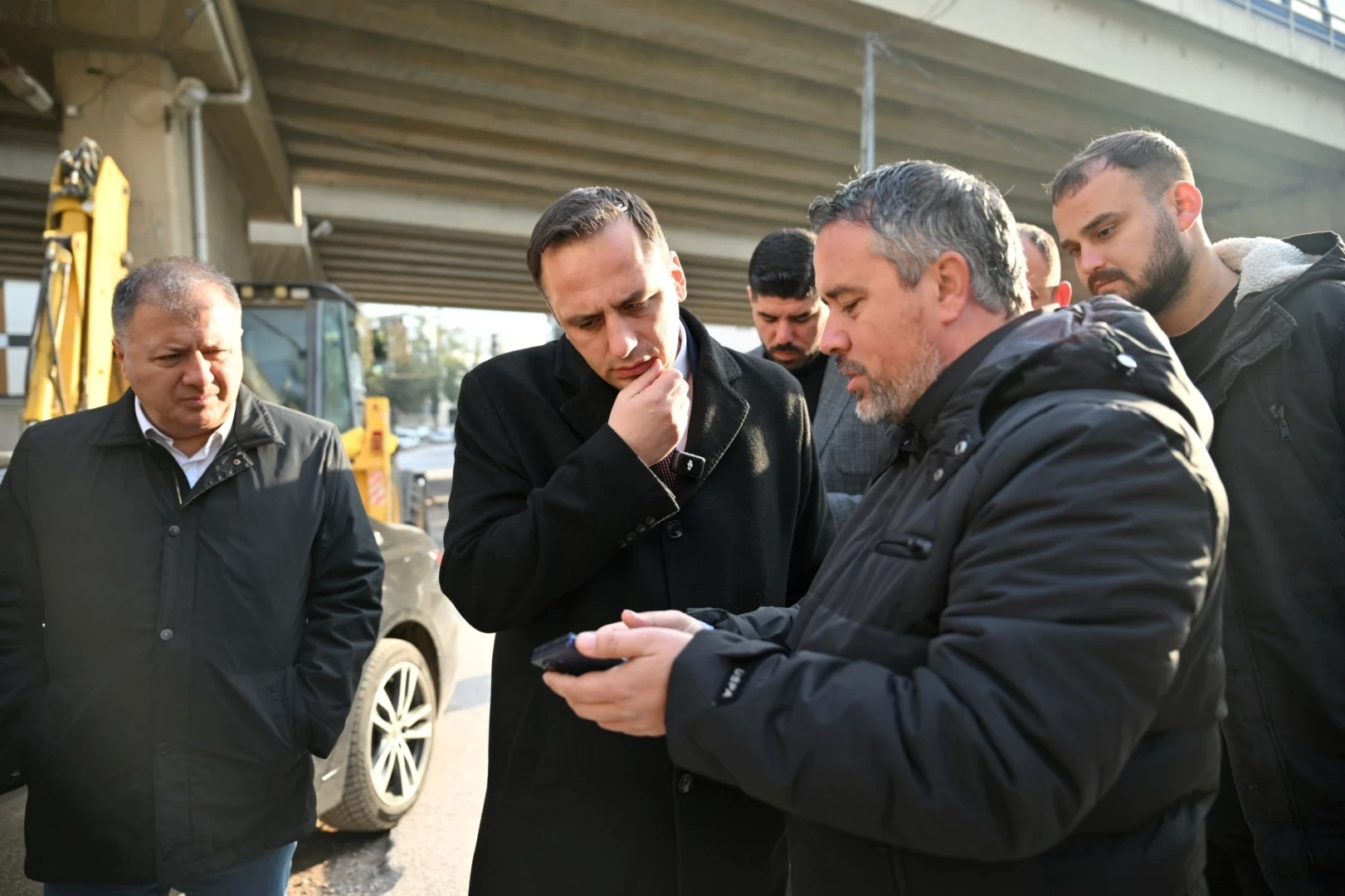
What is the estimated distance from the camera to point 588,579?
1.96 metres

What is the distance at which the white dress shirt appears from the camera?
2521mm

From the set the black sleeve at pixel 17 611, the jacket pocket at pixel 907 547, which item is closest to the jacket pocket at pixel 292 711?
the black sleeve at pixel 17 611

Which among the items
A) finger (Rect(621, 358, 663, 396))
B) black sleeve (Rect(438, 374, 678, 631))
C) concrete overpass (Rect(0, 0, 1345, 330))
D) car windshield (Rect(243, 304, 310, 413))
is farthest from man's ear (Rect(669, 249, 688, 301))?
concrete overpass (Rect(0, 0, 1345, 330))

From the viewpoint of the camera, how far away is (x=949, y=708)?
3.80ft

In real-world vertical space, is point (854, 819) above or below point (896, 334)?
below

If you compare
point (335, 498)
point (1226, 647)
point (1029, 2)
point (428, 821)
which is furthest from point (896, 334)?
point (1029, 2)

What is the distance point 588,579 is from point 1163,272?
1.77 metres

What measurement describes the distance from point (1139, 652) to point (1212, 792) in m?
0.47

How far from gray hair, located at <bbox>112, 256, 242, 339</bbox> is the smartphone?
165 centimetres

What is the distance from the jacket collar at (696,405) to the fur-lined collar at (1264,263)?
1283 mm

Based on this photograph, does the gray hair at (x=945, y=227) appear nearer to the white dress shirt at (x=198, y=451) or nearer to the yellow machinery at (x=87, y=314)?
the white dress shirt at (x=198, y=451)

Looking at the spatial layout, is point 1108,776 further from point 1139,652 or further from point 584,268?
point 584,268

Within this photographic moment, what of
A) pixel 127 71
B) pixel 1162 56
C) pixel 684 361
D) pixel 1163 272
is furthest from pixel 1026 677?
pixel 1162 56

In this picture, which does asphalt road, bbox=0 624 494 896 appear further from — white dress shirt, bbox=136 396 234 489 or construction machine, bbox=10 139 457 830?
white dress shirt, bbox=136 396 234 489
